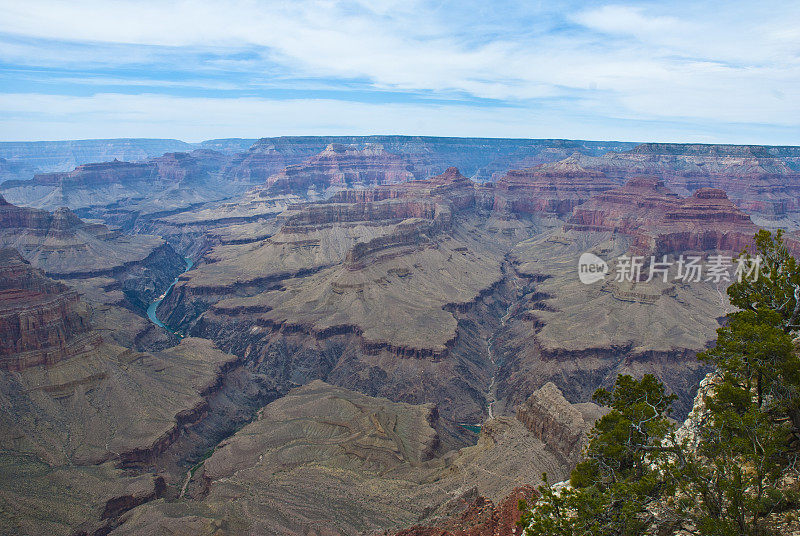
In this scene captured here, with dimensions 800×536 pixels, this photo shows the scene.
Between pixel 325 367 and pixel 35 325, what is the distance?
55188 millimetres

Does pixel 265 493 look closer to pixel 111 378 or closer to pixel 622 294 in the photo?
pixel 111 378

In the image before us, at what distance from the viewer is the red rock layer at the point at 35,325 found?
7662cm

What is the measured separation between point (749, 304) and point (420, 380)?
79.3m

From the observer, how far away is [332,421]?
72.9 m

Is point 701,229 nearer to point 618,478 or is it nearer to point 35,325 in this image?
point 618,478

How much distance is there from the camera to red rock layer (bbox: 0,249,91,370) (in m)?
76.6

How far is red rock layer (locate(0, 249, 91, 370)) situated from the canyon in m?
0.30

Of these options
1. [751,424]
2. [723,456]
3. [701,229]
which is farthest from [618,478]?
[701,229]

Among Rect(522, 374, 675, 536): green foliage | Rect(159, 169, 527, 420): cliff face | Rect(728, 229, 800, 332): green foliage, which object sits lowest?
Rect(159, 169, 527, 420): cliff face

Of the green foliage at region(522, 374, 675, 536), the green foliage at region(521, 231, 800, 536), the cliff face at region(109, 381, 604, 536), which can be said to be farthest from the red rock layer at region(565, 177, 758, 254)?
the green foliage at region(521, 231, 800, 536)

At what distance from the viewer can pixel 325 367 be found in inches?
4380

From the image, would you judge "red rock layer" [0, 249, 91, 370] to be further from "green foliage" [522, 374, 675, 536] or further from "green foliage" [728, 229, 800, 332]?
"green foliage" [728, 229, 800, 332]

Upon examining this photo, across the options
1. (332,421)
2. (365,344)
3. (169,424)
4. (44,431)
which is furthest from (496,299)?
(44,431)

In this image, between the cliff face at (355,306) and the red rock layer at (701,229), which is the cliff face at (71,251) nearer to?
the cliff face at (355,306)
